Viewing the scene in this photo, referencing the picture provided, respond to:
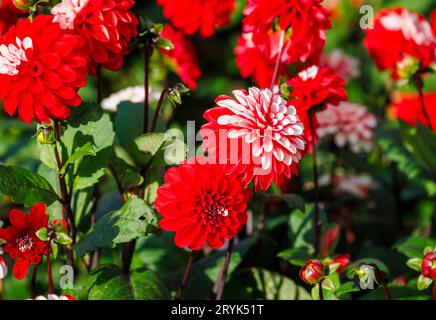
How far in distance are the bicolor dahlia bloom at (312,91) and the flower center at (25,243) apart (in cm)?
45

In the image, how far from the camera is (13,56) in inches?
36.4

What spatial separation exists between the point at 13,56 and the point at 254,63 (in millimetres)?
493

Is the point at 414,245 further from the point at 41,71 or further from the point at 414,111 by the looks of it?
the point at 41,71

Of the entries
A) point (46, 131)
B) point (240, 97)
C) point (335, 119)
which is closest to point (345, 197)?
point (335, 119)

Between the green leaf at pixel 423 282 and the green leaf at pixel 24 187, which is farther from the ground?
the green leaf at pixel 24 187

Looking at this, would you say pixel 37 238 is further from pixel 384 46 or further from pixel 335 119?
pixel 384 46

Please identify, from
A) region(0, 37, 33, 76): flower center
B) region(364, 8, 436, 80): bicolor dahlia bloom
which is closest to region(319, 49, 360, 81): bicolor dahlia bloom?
region(364, 8, 436, 80): bicolor dahlia bloom

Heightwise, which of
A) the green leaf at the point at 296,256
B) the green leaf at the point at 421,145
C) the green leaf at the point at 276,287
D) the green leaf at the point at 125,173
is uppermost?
the green leaf at the point at 421,145

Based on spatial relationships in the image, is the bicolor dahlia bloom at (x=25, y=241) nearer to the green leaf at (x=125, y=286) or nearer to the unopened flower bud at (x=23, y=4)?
the green leaf at (x=125, y=286)

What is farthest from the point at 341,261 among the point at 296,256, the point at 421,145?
the point at 421,145

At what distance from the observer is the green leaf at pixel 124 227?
39.1 inches

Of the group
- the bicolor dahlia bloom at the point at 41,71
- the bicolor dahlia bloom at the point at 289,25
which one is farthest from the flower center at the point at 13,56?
the bicolor dahlia bloom at the point at 289,25
